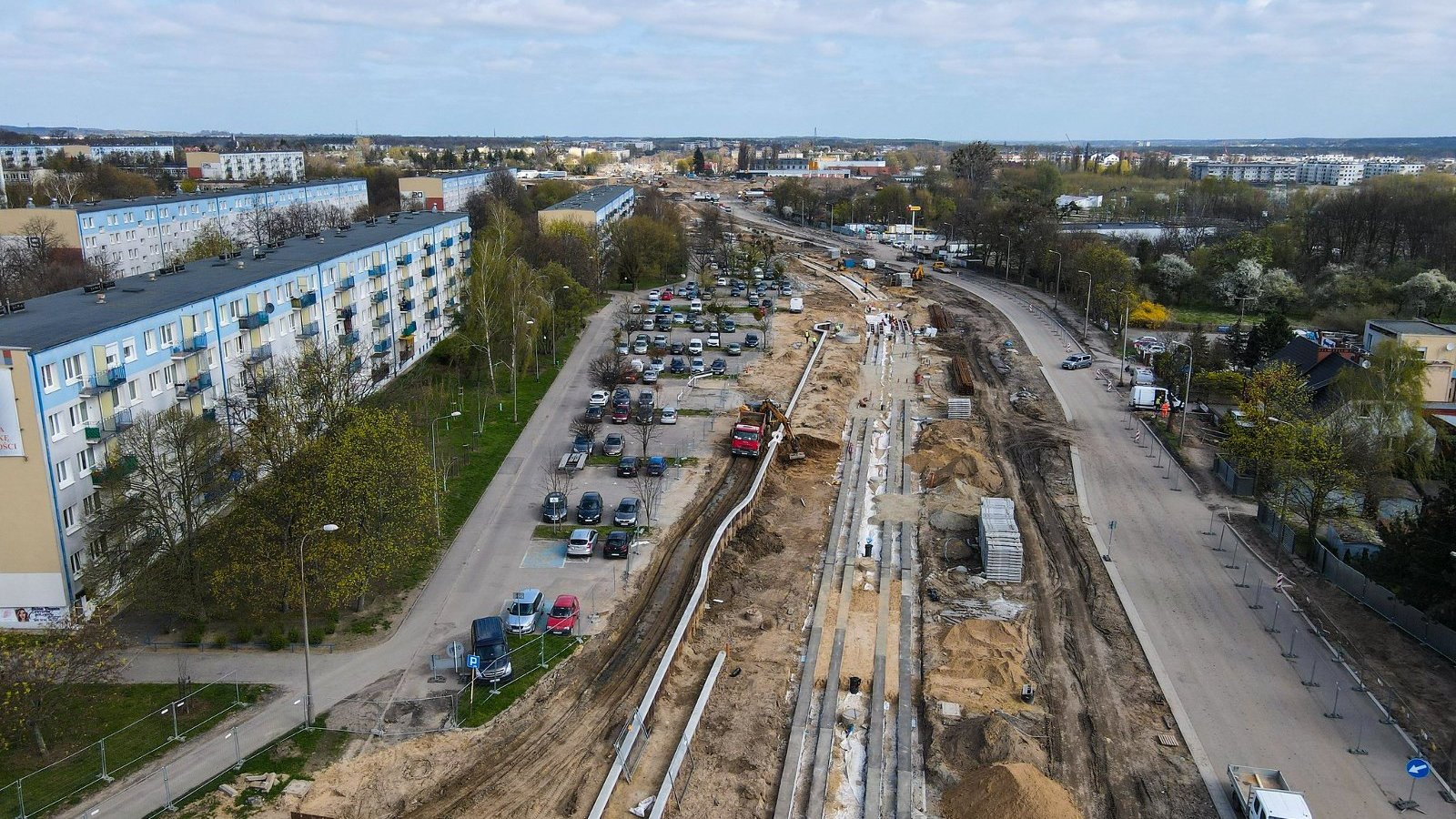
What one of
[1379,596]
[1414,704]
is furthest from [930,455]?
[1414,704]

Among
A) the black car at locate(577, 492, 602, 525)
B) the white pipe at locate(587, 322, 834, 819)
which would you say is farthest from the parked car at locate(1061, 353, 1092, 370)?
the black car at locate(577, 492, 602, 525)

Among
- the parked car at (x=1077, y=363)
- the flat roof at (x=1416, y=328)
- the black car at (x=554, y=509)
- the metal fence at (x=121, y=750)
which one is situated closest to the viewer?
the metal fence at (x=121, y=750)

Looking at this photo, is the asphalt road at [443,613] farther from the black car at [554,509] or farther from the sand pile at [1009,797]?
the sand pile at [1009,797]

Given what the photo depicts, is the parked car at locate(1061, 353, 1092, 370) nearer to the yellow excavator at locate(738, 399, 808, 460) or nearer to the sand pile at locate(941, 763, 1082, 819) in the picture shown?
the yellow excavator at locate(738, 399, 808, 460)

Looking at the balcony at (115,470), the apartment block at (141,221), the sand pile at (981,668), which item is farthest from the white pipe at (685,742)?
the apartment block at (141,221)

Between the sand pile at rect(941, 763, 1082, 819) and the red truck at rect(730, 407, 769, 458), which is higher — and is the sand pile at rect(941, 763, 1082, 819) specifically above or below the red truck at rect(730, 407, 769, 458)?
below

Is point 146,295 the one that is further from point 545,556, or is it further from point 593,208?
point 593,208
